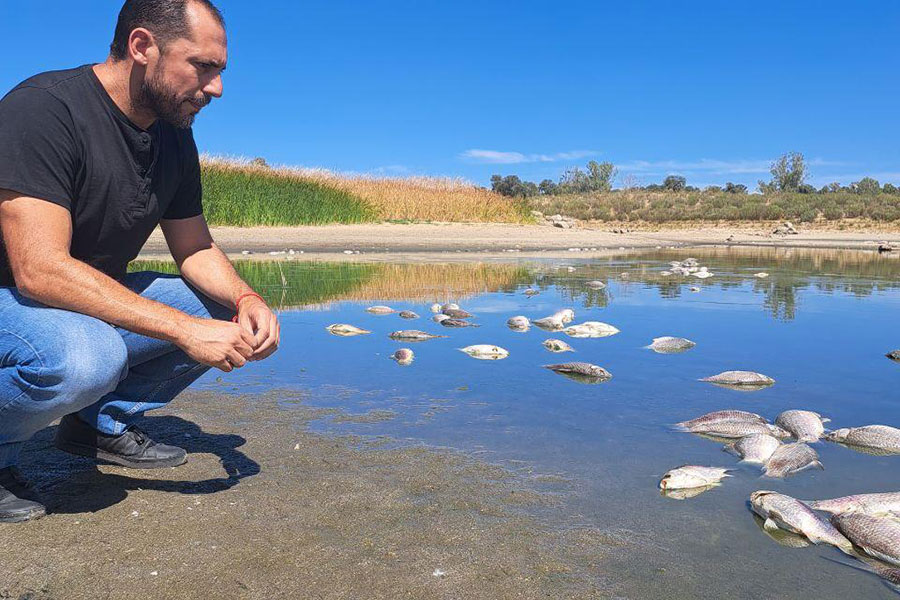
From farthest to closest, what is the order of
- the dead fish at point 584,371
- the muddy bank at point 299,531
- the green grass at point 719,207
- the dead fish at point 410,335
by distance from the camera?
the green grass at point 719,207 → the dead fish at point 410,335 → the dead fish at point 584,371 → the muddy bank at point 299,531

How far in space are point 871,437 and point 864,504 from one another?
797 millimetres

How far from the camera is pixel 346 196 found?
2733cm

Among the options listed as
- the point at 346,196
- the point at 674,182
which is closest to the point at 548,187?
the point at 674,182

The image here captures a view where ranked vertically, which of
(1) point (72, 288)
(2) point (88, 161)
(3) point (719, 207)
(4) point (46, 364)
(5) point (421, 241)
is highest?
(3) point (719, 207)

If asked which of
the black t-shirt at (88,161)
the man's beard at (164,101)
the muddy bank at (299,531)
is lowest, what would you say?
the muddy bank at (299,531)

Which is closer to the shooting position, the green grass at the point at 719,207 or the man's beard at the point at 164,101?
the man's beard at the point at 164,101

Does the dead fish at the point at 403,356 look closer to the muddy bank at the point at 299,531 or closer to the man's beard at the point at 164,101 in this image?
the muddy bank at the point at 299,531

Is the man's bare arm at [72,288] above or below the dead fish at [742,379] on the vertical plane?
above

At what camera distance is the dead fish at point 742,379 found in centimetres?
408

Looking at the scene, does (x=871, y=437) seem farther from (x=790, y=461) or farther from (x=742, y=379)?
Answer: (x=742, y=379)

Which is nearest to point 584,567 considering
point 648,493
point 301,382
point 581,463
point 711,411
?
point 648,493

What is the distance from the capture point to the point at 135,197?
268 cm

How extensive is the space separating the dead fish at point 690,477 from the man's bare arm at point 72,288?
1.58m

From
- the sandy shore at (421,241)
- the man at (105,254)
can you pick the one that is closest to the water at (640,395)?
the man at (105,254)
